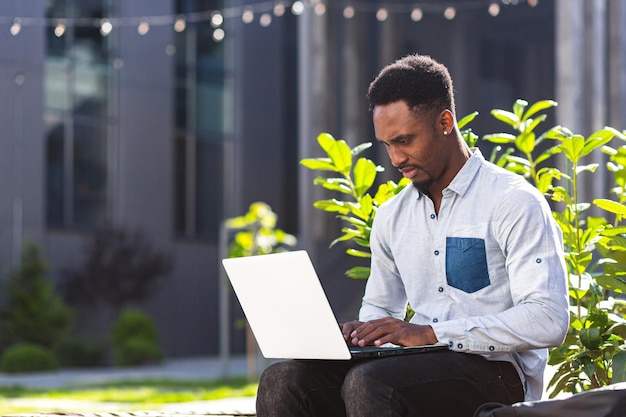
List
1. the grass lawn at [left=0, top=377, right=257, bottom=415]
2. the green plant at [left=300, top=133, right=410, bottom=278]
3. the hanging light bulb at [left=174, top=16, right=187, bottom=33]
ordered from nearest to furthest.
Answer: the green plant at [left=300, top=133, right=410, bottom=278] → the grass lawn at [left=0, top=377, right=257, bottom=415] → the hanging light bulb at [left=174, top=16, right=187, bottom=33]

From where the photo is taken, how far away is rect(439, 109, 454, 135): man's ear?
2848 mm

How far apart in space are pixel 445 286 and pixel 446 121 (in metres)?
0.41

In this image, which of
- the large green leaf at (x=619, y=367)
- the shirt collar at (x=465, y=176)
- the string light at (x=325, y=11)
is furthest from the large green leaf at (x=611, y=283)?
the string light at (x=325, y=11)

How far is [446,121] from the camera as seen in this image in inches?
112

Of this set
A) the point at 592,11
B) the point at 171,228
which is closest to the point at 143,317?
the point at 171,228

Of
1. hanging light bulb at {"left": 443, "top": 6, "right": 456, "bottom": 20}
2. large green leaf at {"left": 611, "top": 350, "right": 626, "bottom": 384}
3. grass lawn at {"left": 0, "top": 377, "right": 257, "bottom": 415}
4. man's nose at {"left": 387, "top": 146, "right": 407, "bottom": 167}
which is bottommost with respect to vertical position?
grass lawn at {"left": 0, "top": 377, "right": 257, "bottom": 415}

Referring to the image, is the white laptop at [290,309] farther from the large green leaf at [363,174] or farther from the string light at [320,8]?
the string light at [320,8]

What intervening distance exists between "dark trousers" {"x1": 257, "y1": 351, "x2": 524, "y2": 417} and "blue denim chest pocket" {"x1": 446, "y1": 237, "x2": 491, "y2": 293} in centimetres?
20

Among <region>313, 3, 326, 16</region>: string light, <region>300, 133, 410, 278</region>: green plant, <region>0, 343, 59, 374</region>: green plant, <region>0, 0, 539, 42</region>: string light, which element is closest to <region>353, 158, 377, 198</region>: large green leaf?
<region>300, 133, 410, 278</region>: green plant

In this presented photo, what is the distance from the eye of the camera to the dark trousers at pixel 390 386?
2.52 m

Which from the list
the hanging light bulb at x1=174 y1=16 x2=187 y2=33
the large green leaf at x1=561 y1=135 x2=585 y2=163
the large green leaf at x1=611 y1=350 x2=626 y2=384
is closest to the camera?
the large green leaf at x1=611 y1=350 x2=626 y2=384

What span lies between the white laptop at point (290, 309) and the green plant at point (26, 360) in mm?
13841

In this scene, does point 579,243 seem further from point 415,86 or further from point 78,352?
point 78,352

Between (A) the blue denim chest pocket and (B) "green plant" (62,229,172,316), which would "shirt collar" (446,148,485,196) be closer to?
(A) the blue denim chest pocket
